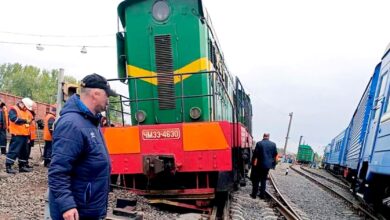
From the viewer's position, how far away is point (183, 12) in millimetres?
7441

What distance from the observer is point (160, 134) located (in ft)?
22.0

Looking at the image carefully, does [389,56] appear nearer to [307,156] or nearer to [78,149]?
[78,149]

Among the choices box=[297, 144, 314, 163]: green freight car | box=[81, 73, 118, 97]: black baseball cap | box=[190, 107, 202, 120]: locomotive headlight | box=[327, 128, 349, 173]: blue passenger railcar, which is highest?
box=[81, 73, 118, 97]: black baseball cap

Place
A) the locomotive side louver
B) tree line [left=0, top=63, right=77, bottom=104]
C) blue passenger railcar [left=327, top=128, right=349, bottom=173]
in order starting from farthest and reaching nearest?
1. tree line [left=0, top=63, right=77, bottom=104]
2. blue passenger railcar [left=327, top=128, right=349, bottom=173]
3. the locomotive side louver

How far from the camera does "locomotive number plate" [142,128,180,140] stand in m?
6.64

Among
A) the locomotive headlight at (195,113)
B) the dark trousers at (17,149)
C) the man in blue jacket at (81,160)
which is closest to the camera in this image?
the man in blue jacket at (81,160)

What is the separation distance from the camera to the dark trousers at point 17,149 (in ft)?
28.6

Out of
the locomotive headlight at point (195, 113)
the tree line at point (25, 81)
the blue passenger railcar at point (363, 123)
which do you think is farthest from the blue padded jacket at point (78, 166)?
the tree line at point (25, 81)

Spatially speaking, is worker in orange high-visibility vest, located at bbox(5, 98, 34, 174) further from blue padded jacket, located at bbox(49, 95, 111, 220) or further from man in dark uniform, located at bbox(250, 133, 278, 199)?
blue padded jacket, located at bbox(49, 95, 111, 220)

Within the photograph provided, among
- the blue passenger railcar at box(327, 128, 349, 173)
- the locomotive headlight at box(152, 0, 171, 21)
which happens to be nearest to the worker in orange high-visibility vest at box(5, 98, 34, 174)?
the locomotive headlight at box(152, 0, 171, 21)

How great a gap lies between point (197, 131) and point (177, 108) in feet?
3.32

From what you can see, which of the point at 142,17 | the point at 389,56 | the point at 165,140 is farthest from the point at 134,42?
the point at 389,56

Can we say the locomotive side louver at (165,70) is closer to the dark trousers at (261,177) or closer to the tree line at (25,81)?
the dark trousers at (261,177)

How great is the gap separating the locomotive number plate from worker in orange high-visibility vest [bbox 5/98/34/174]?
357 centimetres
